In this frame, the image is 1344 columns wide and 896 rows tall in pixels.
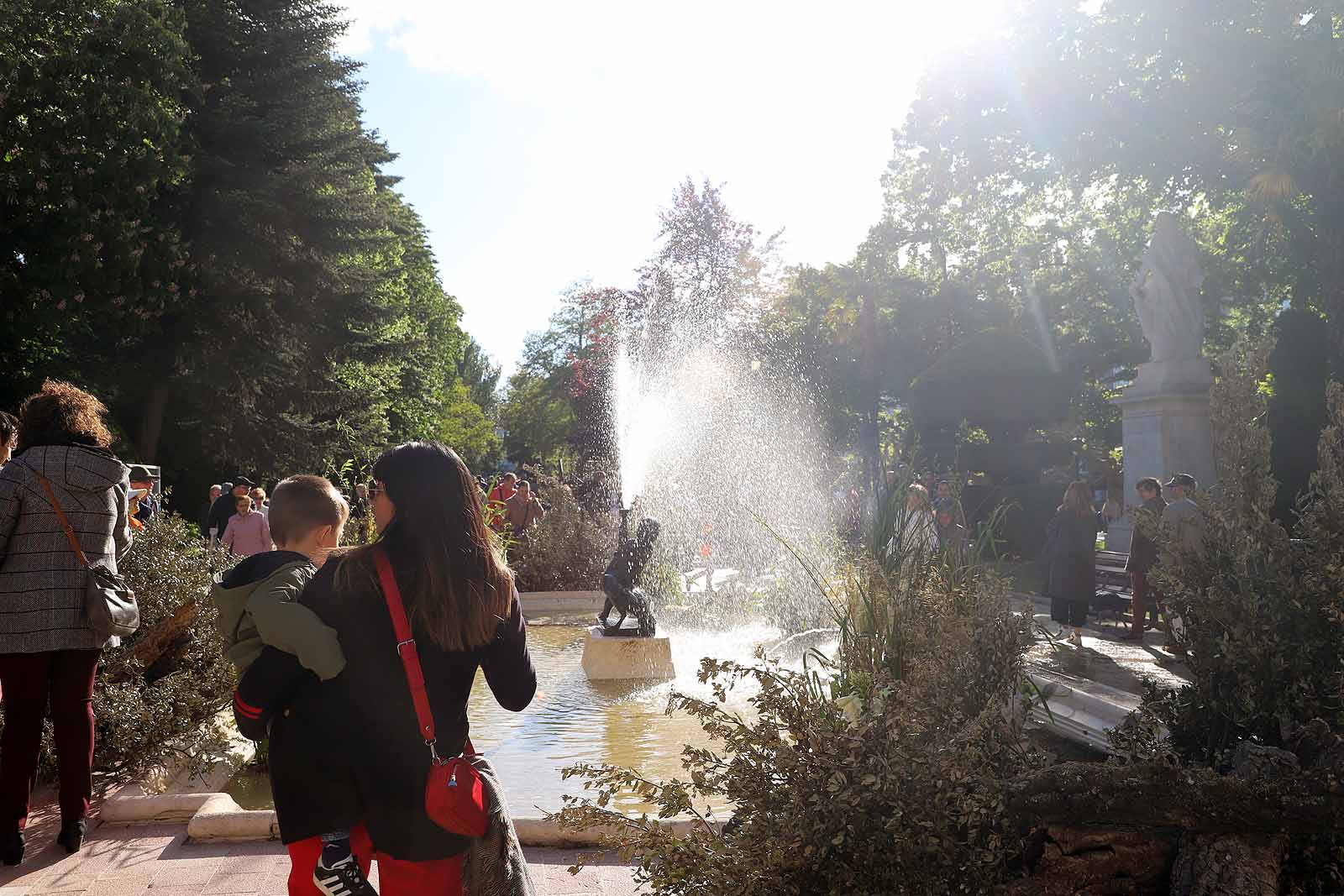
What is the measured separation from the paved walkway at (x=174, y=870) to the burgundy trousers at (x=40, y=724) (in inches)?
7.9

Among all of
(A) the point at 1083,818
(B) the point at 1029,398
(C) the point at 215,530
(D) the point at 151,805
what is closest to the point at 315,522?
(A) the point at 1083,818

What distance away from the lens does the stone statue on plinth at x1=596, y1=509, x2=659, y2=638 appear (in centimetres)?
964

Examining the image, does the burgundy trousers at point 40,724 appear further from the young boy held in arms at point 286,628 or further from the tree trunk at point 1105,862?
the tree trunk at point 1105,862

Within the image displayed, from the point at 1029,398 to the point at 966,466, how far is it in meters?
2.82

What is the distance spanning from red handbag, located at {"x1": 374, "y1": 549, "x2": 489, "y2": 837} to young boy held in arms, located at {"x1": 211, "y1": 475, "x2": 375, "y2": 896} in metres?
0.16

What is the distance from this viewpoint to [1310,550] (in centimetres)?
348

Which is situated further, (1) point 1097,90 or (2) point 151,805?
(1) point 1097,90

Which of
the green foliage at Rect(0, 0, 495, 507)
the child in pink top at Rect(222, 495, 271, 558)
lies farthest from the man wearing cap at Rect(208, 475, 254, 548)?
the green foliage at Rect(0, 0, 495, 507)

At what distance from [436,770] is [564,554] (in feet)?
45.9

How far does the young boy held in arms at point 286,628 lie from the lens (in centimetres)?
259

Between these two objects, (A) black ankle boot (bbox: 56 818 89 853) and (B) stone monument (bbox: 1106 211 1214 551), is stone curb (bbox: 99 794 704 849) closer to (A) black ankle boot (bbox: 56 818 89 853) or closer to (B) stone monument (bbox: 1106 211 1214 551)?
(A) black ankle boot (bbox: 56 818 89 853)

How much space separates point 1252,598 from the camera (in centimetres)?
346

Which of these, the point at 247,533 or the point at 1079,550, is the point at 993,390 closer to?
the point at 1079,550

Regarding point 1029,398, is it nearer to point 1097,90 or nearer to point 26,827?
point 1097,90
